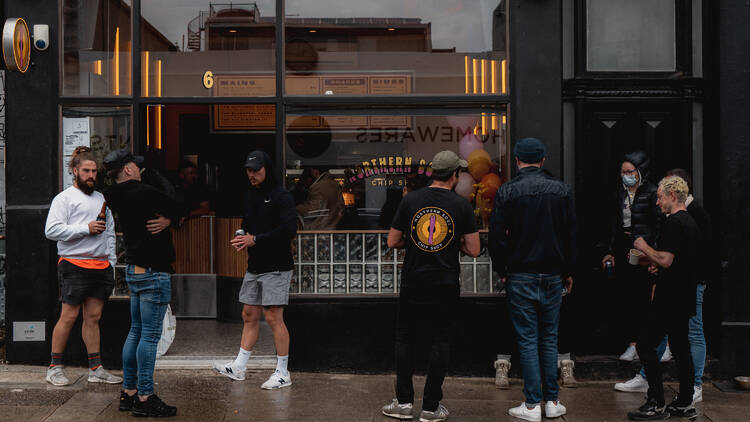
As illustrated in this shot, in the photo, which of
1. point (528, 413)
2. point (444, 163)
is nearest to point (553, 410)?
point (528, 413)

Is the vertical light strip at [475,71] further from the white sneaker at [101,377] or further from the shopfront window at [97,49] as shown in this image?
the white sneaker at [101,377]

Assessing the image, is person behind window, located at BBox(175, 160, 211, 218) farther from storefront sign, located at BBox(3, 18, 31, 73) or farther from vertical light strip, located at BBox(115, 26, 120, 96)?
storefront sign, located at BBox(3, 18, 31, 73)

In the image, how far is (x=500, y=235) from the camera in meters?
5.62

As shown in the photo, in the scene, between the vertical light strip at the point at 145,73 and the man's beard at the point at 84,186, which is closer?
the man's beard at the point at 84,186

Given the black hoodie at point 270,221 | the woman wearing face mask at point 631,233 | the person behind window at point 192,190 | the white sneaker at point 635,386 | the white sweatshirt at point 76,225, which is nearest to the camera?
the white sweatshirt at point 76,225

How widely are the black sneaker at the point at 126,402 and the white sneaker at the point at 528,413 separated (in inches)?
115

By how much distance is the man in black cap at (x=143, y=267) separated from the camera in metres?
5.59

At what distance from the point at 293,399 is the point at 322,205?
1967 mm

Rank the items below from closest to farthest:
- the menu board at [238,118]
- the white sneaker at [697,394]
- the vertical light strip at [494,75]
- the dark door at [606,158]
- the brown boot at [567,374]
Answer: the white sneaker at [697,394] → the brown boot at [567,374] → the dark door at [606,158] → the vertical light strip at [494,75] → the menu board at [238,118]

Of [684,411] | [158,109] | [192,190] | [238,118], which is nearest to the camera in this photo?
[684,411]

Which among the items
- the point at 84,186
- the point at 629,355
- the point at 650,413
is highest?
the point at 84,186

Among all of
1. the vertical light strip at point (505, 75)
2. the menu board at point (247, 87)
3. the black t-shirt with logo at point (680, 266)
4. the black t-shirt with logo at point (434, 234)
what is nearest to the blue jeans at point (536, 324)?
the black t-shirt with logo at point (434, 234)

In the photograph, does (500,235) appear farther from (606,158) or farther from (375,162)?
(375,162)

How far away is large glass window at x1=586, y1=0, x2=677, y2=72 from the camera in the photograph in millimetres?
7191
